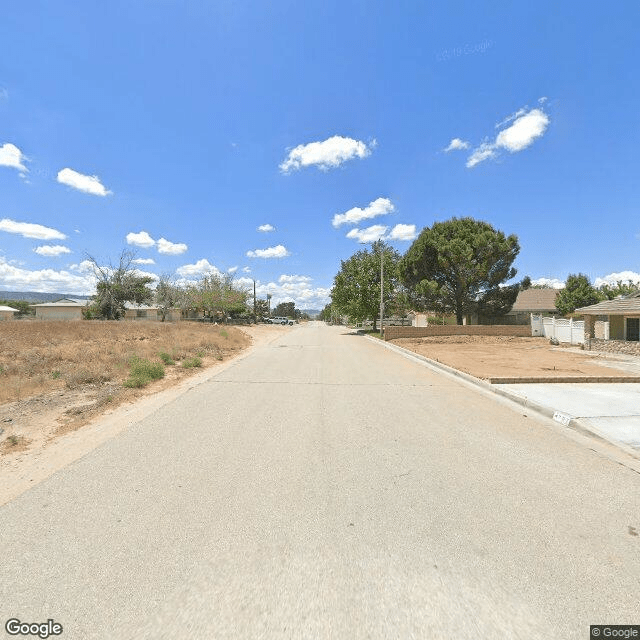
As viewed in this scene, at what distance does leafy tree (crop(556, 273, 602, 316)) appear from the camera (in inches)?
1517

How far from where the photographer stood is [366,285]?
36.8 metres

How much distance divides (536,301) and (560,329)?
23989 mm

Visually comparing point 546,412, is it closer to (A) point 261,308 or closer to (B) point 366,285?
(B) point 366,285

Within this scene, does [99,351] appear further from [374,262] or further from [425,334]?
[374,262]

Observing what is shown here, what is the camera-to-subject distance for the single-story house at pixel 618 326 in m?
17.5

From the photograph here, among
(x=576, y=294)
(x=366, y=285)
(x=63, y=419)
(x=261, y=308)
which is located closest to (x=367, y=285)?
(x=366, y=285)

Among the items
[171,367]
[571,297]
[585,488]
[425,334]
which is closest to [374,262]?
[425,334]

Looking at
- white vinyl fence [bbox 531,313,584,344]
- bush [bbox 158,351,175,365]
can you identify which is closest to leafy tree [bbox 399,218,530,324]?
white vinyl fence [bbox 531,313,584,344]

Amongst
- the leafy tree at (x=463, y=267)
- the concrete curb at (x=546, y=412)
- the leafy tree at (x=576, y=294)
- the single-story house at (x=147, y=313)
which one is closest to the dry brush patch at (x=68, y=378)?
the concrete curb at (x=546, y=412)

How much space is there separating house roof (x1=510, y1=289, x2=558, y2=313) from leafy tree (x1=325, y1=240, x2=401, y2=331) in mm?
17618

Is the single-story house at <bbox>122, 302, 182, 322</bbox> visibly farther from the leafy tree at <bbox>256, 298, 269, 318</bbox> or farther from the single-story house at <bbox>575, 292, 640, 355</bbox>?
the single-story house at <bbox>575, 292, 640, 355</bbox>

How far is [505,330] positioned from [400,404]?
25.0 m

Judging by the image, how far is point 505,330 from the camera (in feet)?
92.0

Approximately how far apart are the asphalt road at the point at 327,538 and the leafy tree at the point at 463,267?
1070 inches
